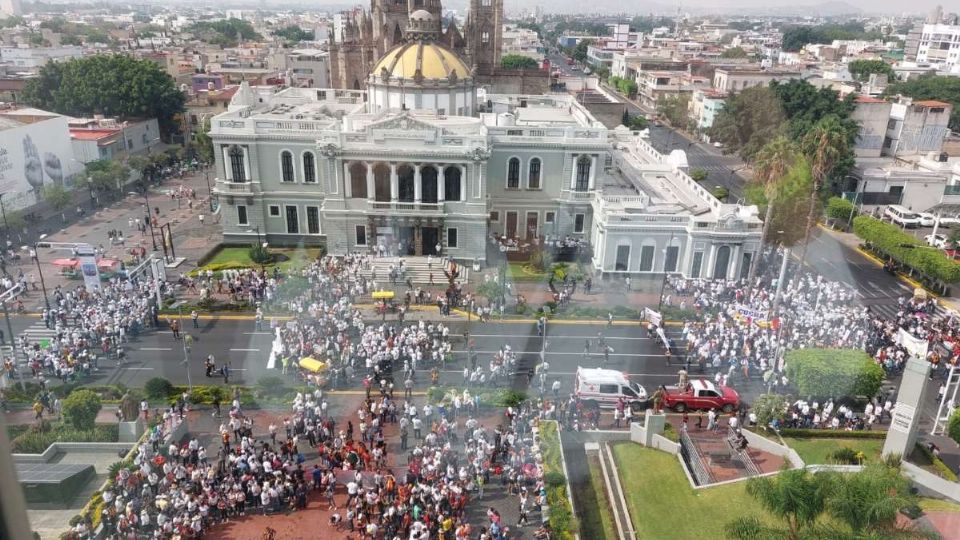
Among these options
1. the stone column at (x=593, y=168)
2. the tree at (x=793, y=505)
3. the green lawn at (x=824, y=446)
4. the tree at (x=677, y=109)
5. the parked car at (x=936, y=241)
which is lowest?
the green lawn at (x=824, y=446)

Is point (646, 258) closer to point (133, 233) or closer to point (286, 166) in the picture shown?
point (286, 166)

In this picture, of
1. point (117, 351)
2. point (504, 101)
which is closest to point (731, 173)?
point (504, 101)

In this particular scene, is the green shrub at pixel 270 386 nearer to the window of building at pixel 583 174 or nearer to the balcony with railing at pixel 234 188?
the balcony with railing at pixel 234 188

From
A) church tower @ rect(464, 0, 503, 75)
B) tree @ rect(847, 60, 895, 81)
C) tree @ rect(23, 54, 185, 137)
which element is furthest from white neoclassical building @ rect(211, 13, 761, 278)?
tree @ rect(847, 60, 895, 81)

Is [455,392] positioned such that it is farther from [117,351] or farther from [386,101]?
[386,101]

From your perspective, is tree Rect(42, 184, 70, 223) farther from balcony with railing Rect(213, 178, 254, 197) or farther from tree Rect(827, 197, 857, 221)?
tree Rect(827, 197, 857, 221)

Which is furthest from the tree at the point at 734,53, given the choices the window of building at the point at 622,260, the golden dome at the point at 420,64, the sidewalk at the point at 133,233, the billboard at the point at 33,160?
the billboard at the point at 33,160

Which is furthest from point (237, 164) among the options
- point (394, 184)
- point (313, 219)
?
point (394, 184)
